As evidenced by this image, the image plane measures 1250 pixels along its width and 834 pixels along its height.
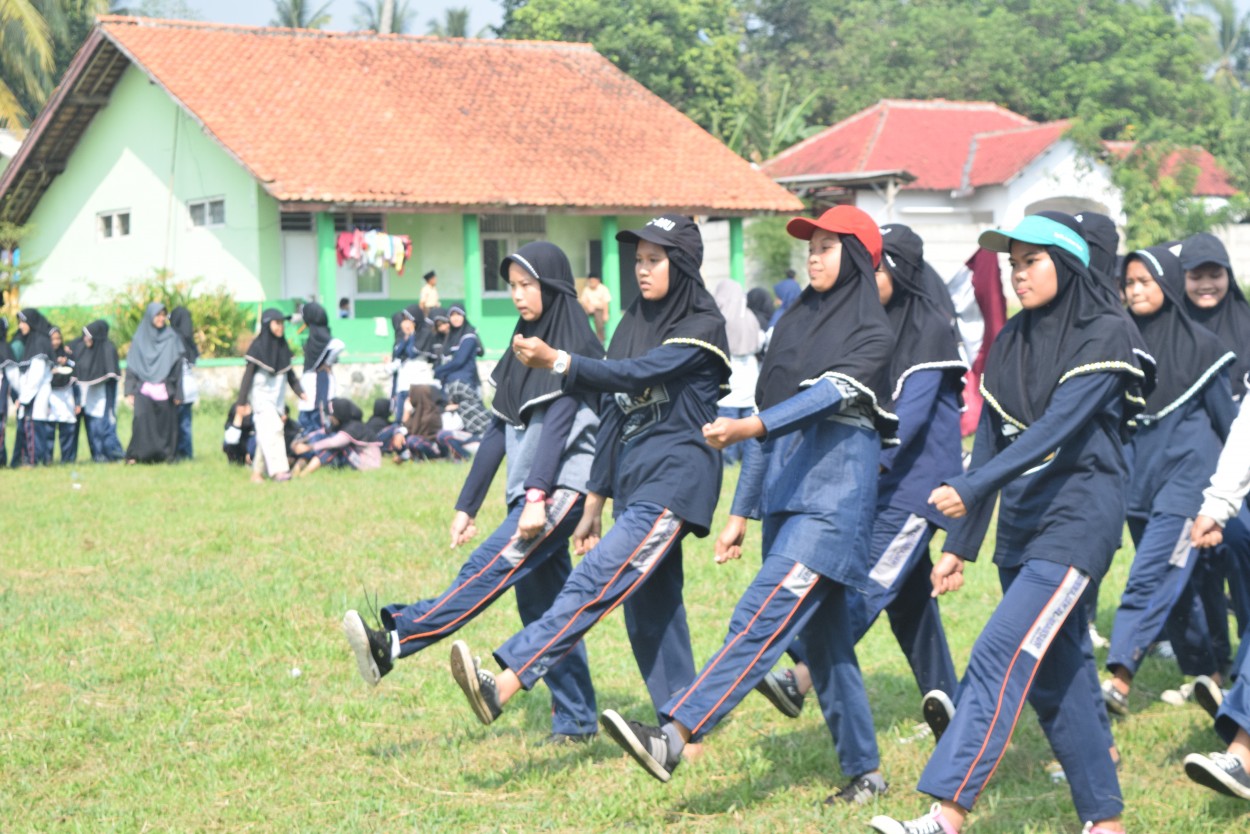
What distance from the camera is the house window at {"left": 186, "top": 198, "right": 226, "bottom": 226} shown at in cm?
2559

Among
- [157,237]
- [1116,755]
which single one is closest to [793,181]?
[157,237]

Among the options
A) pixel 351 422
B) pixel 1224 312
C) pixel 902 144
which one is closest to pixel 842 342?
pixel 1224 312

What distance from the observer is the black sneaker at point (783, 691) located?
5543 millimetres

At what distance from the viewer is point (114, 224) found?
2825 centimetres

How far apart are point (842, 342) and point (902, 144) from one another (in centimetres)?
3388

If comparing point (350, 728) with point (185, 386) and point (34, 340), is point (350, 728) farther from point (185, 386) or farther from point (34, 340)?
point (34, 340)

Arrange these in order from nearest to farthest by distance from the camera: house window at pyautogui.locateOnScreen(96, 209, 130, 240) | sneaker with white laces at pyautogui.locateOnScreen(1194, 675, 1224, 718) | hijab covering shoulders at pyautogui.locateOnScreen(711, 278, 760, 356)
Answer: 1. sneaker with white laces at pyautogui.locateOnScreen(1194, 675, 1224, 718)
2. hijab covering shoulders at pyautogui.locateOnScreen(711, 278, 760, 356)
3. house window at pyautogui.locateOnScreen(96, 209, 130, 240)

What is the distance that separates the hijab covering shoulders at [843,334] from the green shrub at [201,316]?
730 inches

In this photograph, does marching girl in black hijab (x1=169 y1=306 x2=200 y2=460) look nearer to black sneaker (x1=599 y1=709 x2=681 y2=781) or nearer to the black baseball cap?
the black baseball cap

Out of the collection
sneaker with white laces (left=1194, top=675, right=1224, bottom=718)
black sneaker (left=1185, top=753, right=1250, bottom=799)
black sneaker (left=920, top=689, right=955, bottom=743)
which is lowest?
sneaker with white laces (left=1194, top=675, right=1224, bottom=718)

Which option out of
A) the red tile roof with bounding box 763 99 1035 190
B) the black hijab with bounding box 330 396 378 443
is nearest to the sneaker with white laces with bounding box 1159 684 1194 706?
the black hijab with bounding box 330 396 378 443

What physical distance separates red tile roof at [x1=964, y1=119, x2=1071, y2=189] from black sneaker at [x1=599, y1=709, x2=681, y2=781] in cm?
3097

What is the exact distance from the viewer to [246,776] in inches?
221

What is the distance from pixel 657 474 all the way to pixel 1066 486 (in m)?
1.40
